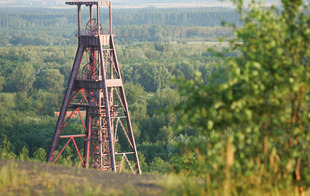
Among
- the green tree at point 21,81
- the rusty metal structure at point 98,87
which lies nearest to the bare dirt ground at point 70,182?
the rusty metal structure at point 98,87

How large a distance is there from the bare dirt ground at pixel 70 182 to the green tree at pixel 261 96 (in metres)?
2.22

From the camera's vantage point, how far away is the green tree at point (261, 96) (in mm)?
12453

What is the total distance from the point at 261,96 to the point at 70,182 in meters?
5.37

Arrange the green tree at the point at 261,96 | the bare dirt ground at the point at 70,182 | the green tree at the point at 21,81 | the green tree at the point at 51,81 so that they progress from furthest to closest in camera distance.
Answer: the green tree at the point at 21,81, the green tree at the point at 51,81, the bare dirt ground at the point at 70,182, the green tree at the point at 261,96

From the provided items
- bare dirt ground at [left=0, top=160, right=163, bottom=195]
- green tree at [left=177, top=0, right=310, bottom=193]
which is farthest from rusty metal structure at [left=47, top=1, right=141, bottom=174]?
green tree at [left=177, top=0, right=310, bottom=193]

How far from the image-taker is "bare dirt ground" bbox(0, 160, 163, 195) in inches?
556

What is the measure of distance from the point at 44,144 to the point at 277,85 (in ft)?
200

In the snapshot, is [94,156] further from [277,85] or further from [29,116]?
[29,116]

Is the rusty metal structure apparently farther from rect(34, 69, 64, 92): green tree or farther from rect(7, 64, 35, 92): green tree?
rect(7, 64, 35, 92): green tree

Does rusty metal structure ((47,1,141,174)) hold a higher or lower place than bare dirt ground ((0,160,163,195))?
lower

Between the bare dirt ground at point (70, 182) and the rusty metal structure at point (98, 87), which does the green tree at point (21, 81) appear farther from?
the bare dirt ground at point (70, 182)

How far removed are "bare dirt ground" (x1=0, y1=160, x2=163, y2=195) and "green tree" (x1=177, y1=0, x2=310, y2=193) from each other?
2.22 m

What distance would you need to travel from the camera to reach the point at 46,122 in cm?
8306

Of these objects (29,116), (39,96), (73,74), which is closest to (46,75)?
(39,96)
